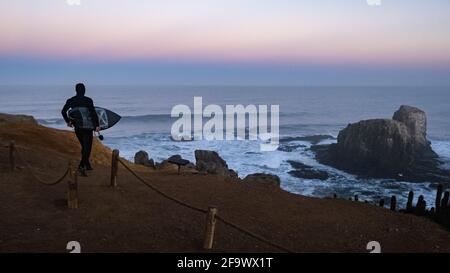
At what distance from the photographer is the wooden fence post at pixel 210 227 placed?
6.52 m

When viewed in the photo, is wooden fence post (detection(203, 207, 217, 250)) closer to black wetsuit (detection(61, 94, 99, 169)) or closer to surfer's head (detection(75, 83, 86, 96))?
black wetsuit (detection(61, 94, 99, 169))

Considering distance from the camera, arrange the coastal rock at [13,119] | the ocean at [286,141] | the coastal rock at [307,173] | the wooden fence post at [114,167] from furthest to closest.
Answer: the coastal rock at [307,173], the ocean at [286,141], the coastal rock at [13,119], the wooden fence post at [114,167]

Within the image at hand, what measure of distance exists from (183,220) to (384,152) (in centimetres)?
3111

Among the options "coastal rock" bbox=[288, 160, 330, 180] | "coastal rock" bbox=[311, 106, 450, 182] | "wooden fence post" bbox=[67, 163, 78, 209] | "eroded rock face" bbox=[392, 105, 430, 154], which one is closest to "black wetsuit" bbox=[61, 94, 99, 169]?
"wooden fence post" bbox=[67, 163, 78, 209]

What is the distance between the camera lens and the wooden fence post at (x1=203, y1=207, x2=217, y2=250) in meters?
6.52

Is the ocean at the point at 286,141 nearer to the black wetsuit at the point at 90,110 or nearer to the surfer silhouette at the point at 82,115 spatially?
the black wetsuit at the point at 90,110

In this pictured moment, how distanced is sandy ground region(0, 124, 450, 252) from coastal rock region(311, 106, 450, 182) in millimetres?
24309

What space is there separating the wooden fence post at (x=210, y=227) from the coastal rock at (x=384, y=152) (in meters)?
28.4

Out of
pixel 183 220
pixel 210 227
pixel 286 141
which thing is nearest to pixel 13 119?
pixel 183 220

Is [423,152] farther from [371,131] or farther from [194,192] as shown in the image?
[194,192]

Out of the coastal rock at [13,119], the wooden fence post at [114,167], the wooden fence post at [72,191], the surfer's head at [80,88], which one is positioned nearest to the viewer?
the wooden fence post at [72,191]

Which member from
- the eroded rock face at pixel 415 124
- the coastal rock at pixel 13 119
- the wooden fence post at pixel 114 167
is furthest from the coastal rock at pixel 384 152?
the wooden fence post at pixel 114 167

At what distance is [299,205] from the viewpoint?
10.4 meters

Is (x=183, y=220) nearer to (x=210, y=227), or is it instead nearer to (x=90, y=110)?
(x=210, y=227)
